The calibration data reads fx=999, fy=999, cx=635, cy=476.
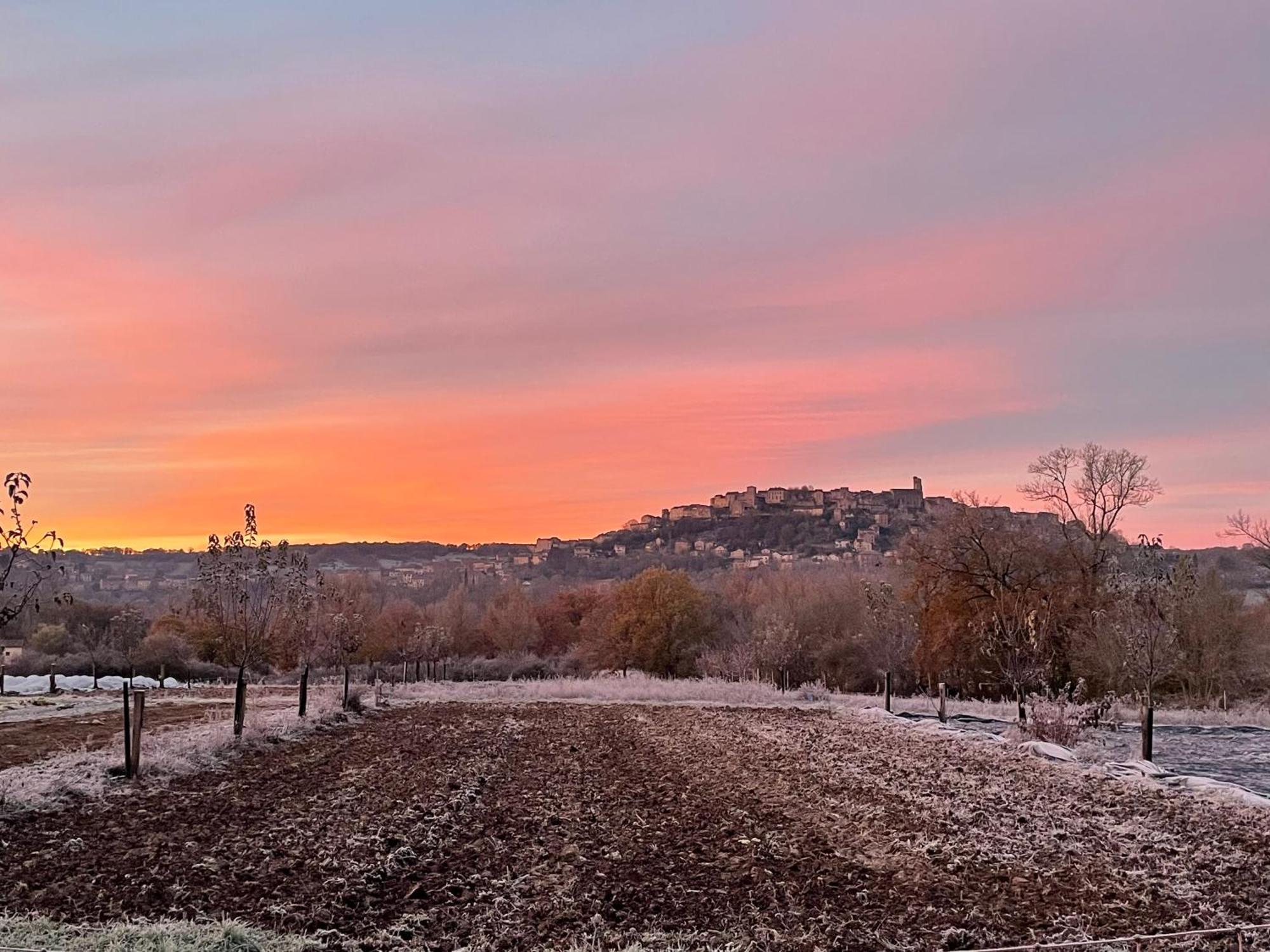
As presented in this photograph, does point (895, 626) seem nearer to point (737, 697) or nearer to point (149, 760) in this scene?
point (737, 697)

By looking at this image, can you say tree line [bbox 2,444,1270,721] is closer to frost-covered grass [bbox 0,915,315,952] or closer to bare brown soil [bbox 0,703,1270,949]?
bare brown soil [bbox 0,703,1270,949]

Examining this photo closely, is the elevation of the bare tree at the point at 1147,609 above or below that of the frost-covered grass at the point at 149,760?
above

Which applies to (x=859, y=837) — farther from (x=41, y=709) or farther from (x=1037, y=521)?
(x=1037, y=521)

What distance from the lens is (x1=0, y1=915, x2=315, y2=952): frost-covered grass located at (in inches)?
249

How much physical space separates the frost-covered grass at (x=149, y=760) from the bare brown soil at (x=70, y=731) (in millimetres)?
721

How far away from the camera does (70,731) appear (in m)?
21.3

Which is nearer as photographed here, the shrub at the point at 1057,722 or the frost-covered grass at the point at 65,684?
the shrub at the point at 1057,722

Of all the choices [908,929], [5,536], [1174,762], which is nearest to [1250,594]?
[1174,762]

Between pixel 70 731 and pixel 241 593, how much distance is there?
5.64m

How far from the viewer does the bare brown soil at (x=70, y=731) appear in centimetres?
1706

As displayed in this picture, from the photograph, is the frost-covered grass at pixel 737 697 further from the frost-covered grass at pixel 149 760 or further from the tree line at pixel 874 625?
the frost-covered grass at pixel 149 760

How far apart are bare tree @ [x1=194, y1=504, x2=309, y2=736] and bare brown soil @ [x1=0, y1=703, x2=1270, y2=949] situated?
358cm

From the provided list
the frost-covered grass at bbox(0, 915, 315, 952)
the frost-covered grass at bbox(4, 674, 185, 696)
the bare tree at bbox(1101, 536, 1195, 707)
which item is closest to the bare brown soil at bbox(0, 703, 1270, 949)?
the frost-covered grass at bbox(0, 915, 315, 952)

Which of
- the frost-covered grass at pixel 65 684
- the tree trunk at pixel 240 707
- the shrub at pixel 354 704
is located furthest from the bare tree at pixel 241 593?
the frost-covered grass at pixel 65 684
